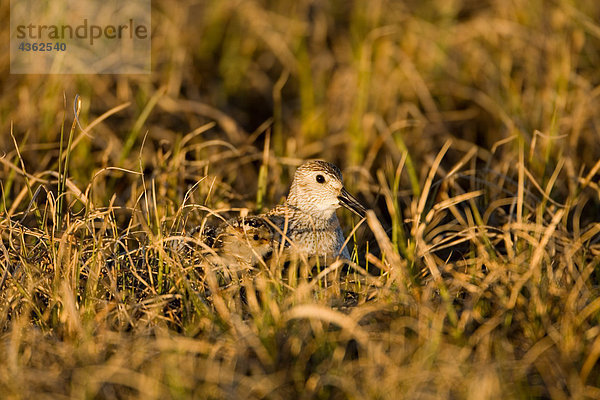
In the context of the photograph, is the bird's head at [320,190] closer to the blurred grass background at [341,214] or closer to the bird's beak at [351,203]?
the bird's beak at [351,203]

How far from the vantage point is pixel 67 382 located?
332 centimetres

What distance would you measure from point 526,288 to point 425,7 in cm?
497

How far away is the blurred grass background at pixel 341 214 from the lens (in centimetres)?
341

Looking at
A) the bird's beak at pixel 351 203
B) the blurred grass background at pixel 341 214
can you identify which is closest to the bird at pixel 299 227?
the bird's beak at pixel 351 203

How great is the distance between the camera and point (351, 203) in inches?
203

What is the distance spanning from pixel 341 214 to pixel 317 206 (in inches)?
27.1

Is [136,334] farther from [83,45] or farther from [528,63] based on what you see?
[528,63]

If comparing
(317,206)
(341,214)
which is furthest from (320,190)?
(341,214)

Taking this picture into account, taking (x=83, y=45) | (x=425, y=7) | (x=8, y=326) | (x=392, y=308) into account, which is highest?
(x=425, y=7)

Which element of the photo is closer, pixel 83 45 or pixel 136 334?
pixel 136 334

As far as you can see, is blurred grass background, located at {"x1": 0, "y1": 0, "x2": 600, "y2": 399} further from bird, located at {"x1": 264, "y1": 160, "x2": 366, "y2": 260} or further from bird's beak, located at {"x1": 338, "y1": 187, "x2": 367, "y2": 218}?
bird, located at {"x1": 264, "y1": 160, "x2": 366, "y2": 260}

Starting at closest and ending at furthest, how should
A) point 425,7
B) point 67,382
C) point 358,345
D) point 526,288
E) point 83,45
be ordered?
point 67,382 → point 358,345 → point 526,288 → point 83,45 → point 425,7

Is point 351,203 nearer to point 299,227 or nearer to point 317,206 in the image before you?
point 317,206

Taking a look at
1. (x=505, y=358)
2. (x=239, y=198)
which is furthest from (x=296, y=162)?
(x=505, y=358)
